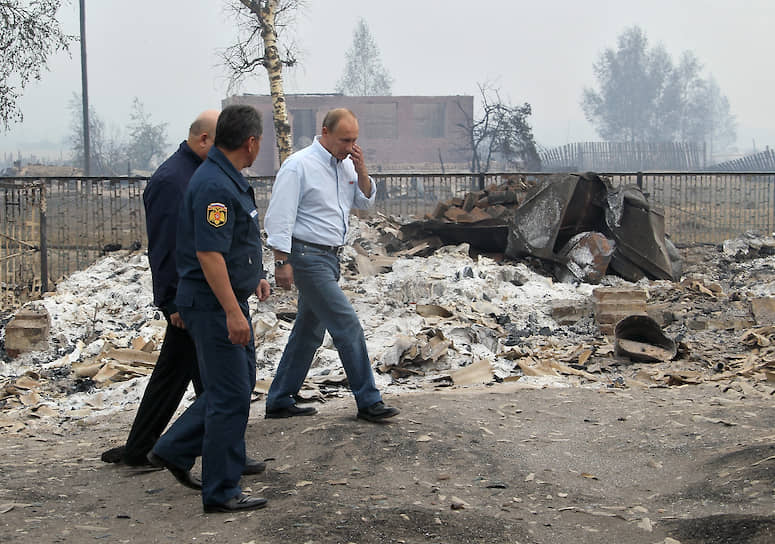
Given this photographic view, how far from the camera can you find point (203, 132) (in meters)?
4.98

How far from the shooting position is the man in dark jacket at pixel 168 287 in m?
4.95

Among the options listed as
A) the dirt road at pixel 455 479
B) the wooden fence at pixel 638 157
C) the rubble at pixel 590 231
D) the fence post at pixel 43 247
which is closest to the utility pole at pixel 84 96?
the fence post at pixel 43 247

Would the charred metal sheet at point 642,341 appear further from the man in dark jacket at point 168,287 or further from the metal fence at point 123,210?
the metal fence at point 123,210

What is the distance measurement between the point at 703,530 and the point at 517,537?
818 millimetres

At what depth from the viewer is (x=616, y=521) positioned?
4125 millimetres

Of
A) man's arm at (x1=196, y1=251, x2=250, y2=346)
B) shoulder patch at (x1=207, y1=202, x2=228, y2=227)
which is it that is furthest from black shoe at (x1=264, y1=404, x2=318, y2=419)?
shoulder patch at (x1=207, y1=202, x2=228, y2=227)

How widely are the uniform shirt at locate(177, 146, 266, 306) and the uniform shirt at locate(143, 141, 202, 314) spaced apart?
789 mm

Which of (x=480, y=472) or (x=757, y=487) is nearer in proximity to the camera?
(x=757, y=487)

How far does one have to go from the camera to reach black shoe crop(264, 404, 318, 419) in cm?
586

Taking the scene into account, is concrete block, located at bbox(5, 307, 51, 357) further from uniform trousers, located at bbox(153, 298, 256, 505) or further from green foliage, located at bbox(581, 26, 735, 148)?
green foliage, located at bbox(581, 26, 735, 148)

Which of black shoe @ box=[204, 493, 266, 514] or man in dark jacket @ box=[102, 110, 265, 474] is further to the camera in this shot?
man in dark jacket @ box=[102, 110, 265, 474]

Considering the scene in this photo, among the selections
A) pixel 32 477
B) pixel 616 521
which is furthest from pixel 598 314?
pixel 32 477

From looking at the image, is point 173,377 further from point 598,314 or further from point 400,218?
point 400,218

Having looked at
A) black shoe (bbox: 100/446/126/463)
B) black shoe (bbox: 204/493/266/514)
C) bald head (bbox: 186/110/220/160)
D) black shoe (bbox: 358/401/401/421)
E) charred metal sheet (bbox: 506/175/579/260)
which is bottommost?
black shoe (bbox: 100/446/126/463)
